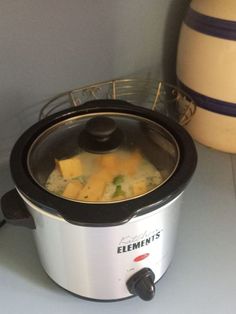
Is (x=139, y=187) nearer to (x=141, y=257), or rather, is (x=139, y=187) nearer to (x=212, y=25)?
(x=141, y=257)

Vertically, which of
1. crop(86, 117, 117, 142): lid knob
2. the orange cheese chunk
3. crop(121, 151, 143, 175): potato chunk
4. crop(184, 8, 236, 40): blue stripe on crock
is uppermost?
crop(184, 8, 236, 40): blue stripe on crock

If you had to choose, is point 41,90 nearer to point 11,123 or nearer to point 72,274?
point 11,123

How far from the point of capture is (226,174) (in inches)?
33.3

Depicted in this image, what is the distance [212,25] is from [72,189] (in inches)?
17.2

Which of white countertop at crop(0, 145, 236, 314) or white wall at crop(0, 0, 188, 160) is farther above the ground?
white wall at crop(0, 0, 188, 160)

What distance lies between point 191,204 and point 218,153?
0.17m

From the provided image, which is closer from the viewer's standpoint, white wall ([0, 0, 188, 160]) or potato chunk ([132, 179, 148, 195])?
potato chunk ([132, 179, 148, 195])

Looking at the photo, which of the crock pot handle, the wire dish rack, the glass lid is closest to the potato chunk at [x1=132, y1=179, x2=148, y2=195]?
the glass lid

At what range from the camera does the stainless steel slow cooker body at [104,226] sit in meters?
0.48

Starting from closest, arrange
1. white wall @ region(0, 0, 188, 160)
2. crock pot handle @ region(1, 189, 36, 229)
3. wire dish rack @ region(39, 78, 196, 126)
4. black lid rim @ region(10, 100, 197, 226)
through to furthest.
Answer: black lid rim @ region(10, 100, 197, 226)
crock pot handle @ region(1, 189, 36, 229)
white wall @ region(0, 0, 188, 160)
wire dish rack @ region(39, 78, 196, 126)

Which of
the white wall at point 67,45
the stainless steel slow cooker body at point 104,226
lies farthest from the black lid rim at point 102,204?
the white wall at point 67,45

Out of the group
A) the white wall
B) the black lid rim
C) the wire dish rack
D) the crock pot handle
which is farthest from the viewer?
the wire dish rack

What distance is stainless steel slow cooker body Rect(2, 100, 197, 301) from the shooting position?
0.48m

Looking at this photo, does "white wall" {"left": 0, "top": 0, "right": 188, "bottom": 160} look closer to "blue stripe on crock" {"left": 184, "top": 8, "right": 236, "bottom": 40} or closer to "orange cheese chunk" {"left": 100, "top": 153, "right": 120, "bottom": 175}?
"blue stripe on crock" {"left": 184, "top": 8, "right": 236, "bottom": 40}
